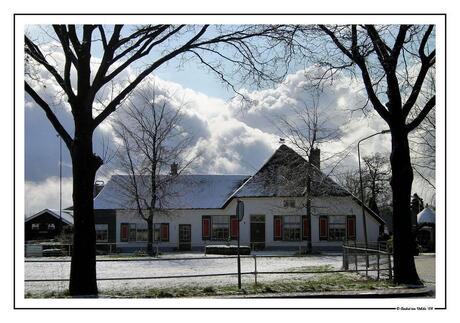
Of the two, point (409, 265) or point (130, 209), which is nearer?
point (409, 265)

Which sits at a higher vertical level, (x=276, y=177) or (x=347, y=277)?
(x=276, y=177)

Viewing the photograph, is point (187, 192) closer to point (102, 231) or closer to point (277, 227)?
point (102, 231)

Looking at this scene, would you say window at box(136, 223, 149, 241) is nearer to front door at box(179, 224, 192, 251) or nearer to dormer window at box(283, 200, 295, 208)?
front door at box(179, 224, 192, 251)

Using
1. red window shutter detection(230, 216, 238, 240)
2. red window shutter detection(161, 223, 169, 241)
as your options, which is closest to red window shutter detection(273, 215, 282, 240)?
red window shutter detection(230, 216, 238, 240)

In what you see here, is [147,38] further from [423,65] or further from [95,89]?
[423,65]

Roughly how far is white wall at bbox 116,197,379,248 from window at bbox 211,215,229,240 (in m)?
0.40

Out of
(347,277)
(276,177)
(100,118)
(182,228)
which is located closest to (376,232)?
(276,177)

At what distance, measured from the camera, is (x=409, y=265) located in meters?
14.7

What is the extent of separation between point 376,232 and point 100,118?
34.7 meters

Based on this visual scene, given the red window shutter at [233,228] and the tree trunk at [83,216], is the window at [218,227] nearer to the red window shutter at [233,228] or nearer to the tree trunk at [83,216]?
the red window shutter at [233,228]

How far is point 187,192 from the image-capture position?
47906 millimetres

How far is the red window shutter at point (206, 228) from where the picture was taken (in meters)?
45.5

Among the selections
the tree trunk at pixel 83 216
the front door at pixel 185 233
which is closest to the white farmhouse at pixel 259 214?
the front door at pixel 185 233
